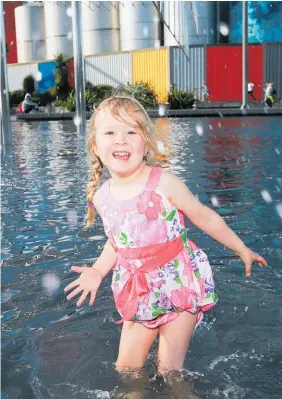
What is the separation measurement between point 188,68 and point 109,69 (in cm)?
612

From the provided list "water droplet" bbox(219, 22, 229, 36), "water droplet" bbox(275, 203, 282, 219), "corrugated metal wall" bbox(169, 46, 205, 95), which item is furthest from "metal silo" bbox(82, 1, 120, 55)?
"water droplet" bbox(275, 203, 282, 219)

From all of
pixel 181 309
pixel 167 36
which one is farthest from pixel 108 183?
pixel 167 36

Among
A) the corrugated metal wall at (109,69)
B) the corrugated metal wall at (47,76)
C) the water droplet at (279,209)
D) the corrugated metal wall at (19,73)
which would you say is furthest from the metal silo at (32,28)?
the water droplet at (279,209)

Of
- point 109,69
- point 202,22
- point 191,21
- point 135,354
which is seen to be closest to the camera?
point 135,354

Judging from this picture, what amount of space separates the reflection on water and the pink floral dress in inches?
14.1

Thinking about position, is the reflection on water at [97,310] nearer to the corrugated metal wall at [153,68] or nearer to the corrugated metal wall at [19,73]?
the corrugated metal wall at [153,68]

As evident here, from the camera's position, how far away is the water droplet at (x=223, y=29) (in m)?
41.0

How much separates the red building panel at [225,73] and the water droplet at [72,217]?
29908 mm

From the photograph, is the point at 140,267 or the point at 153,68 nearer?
the point at 140,267

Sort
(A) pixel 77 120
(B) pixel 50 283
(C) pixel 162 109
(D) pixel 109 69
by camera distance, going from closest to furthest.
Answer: (B) pixel 50 283 → (A) pixel 77 120 → (C) pixel 162 109 → (D) pixel 109 69

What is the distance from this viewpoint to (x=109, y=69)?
39.8 m

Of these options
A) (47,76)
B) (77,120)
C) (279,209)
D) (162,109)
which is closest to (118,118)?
(279,209)

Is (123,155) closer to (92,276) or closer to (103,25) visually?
(92,276)

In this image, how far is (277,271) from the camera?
4.21 metres
